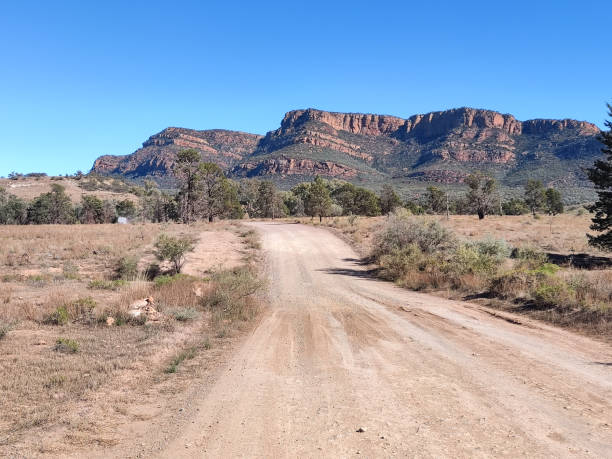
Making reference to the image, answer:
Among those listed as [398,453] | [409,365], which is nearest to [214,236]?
[409,365]

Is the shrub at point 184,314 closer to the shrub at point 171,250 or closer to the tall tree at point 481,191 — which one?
the shrub at point 171,250

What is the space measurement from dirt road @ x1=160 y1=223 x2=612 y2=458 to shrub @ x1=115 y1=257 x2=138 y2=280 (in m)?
10.4

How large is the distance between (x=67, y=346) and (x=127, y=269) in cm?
1118

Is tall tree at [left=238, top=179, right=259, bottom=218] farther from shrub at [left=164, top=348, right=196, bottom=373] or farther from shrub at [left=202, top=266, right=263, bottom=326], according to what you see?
shrub at [left=164, top=348, right=196, bottom=373]

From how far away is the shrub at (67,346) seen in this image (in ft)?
23.4

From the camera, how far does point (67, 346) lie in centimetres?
718

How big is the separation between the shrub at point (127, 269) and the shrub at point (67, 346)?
10135 mm

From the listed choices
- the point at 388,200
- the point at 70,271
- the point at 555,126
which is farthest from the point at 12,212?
the point at 555,126

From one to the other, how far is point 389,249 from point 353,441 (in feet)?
→ 53.0

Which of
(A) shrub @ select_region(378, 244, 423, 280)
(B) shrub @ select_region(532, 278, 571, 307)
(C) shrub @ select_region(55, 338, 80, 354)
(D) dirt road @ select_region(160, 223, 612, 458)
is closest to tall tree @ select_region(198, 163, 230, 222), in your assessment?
(A) shrub @ select_region(378, 244, 423, 280)

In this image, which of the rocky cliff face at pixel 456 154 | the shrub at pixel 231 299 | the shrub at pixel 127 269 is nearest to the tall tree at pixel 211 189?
the shrub at pixel 127 269

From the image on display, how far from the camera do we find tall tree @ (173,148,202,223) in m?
47.8

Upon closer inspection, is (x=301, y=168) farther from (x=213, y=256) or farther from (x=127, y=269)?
(x=127, y=269)

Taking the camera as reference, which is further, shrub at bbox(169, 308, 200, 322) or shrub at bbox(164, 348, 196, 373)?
shrub at bbox(169, 308, 200, 322)
